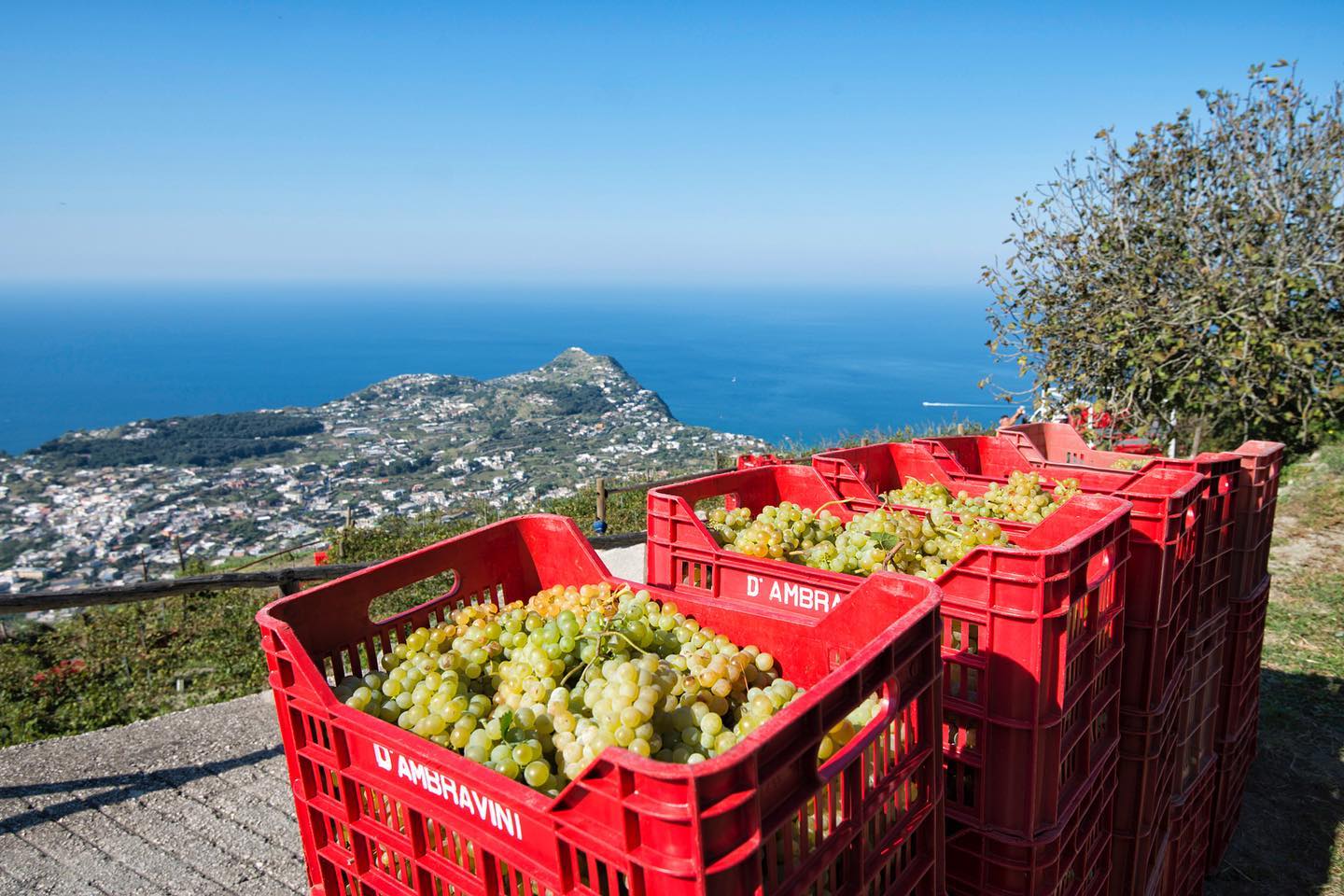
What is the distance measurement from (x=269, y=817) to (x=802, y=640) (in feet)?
11.2

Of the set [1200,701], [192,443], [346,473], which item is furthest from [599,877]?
[192,443]

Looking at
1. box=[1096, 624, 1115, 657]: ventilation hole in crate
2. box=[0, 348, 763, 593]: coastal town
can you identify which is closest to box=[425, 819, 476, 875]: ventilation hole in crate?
box=[1096, 624, 1115, 657]: ventilation hole in crate

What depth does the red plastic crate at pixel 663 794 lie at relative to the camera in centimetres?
108

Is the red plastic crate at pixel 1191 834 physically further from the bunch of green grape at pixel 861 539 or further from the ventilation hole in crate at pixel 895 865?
the ventilation hole in crate at pixel 895 865

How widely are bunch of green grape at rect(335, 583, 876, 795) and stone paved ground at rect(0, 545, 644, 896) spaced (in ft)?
7.78

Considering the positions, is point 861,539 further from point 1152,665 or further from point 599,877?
point 599,877

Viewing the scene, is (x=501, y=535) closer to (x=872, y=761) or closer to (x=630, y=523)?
(x=872, y=761)

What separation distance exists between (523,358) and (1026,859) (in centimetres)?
10361

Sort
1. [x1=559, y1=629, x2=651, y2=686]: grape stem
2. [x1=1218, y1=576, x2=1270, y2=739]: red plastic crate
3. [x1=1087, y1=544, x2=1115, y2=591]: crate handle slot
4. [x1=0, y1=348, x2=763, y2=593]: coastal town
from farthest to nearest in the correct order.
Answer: [x1=0, y1=348, x2=763, y2=593]: coastal town, [x1=1218, y1=576, x2=1270, y2=739]: red plastic crate, [x1=1087, y1=544, x2=1115, y2=591]: crate handle slot, [x1=559, y1=629, x2=651, y2=686]: grape stem

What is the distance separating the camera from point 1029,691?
1930 millimetres

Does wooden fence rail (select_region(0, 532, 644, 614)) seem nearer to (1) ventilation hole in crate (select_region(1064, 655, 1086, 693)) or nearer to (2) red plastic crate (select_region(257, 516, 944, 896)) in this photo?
(2) red plastic crate (select_region(257, 516, 944, 896))

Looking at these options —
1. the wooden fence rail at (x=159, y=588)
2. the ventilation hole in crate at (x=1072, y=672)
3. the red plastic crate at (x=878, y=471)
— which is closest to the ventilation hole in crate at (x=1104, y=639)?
the ventilation hole in crate at (x=1072, y=672)

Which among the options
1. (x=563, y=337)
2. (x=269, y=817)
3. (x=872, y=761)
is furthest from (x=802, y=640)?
(x=563, y=337)

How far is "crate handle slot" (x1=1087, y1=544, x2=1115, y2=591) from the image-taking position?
7.36ft
